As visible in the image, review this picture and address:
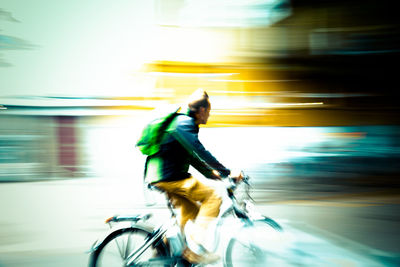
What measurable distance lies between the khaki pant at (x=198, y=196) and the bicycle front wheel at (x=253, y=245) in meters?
0.33

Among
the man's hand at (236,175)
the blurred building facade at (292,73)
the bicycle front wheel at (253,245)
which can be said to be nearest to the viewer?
the man's hand at (236,175)

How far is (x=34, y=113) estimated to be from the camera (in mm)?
9641

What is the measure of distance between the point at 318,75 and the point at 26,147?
308 inches

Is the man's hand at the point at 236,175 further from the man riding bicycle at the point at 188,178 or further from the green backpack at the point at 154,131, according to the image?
the green backpack at the point at 154,131

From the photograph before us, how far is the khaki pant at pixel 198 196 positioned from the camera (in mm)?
2592

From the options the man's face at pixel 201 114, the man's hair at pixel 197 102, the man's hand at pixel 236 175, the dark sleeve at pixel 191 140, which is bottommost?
the man's hand at pixel 236 175

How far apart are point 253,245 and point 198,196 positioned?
2.10 ft

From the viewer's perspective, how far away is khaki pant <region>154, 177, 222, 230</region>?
8.50ft

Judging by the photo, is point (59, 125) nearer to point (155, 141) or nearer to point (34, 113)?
point (34, 113)

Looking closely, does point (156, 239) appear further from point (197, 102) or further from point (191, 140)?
point (197, 102)

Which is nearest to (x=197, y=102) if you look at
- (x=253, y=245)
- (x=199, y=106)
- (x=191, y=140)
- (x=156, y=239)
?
(x=199, y=106)

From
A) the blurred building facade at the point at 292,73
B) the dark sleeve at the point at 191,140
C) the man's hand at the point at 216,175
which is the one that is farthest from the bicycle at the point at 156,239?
the blurred building facade at the point at 292,73

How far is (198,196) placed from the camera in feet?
8.60

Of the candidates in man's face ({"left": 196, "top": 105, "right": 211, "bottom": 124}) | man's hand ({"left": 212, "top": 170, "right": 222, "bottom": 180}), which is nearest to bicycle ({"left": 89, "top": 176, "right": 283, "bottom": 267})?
man's hand ({"left": 212, "top": 170, "right": 222, "bottom": 180})
